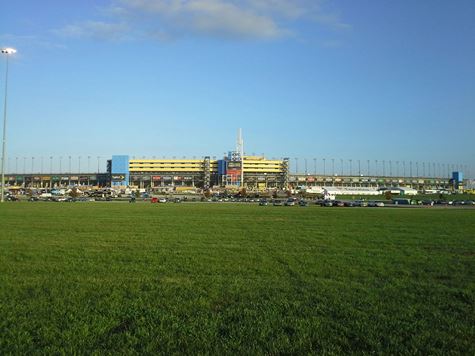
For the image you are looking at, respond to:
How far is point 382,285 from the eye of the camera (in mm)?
10508

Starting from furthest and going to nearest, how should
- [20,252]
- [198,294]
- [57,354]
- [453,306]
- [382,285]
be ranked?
[20,252]
[382,285]
[198,294]
[453,306]
[57,354]

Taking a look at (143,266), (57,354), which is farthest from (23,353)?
(143,266)

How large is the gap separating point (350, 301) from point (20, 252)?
1162cm

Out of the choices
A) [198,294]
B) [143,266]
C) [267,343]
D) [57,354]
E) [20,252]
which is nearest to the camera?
[57,354]

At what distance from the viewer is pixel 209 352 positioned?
6.20m

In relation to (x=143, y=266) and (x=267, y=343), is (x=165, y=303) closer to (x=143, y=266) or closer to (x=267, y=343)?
(x=267, y=343)

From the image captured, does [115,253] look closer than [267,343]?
No

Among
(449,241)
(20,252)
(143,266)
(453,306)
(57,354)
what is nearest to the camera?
(57,354)

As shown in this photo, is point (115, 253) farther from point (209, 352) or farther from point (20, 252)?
point (209, 352)

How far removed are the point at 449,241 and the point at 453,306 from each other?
1281 cm

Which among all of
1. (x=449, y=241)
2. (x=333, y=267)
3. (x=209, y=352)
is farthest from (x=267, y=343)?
(x=449, y=241)

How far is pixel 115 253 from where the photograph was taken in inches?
615

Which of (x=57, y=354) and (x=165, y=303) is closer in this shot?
(x=57, y=354)

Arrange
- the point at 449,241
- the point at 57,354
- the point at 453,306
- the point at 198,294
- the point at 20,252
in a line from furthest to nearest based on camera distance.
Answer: the point at 449,241 < the point at 20,252 < the point at 198,294 < the point at 453,306 < the point at 57,354
